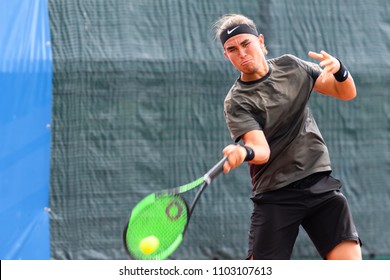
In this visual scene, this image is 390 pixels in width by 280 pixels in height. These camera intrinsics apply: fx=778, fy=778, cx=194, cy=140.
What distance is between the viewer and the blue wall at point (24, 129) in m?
5.50

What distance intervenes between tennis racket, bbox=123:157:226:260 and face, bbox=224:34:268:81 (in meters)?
0.59

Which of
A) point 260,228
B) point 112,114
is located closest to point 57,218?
point 112,114

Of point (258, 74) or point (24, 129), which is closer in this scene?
point (258, 74)

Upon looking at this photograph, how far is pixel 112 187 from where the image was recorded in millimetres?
5699

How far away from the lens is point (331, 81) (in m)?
3.90

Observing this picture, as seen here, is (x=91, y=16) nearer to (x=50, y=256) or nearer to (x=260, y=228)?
(x=50, y=256)

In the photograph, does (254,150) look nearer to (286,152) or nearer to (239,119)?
(239,119)

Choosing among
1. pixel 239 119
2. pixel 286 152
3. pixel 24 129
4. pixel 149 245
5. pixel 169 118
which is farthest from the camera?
pixel 169 118

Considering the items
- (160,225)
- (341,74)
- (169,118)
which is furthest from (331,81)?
(169,118)

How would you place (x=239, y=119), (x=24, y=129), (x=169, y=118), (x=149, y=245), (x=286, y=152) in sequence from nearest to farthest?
(x=149, y=245) → (x=239, y=119) → (x=286, y=152) → (x=24, y=129) → (x=169, y=118)

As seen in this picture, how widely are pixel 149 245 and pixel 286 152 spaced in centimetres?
87

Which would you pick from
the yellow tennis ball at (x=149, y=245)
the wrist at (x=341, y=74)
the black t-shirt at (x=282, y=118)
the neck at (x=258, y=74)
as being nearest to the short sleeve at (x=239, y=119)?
the black t-shirt at (x=282, y=118)

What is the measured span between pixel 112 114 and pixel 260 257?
2246 millimetres

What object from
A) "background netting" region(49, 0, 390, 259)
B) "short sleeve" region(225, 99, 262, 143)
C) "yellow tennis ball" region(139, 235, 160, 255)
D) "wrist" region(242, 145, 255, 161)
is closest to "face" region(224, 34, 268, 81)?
"short sleeve" region(225, 99, 262, 143)
